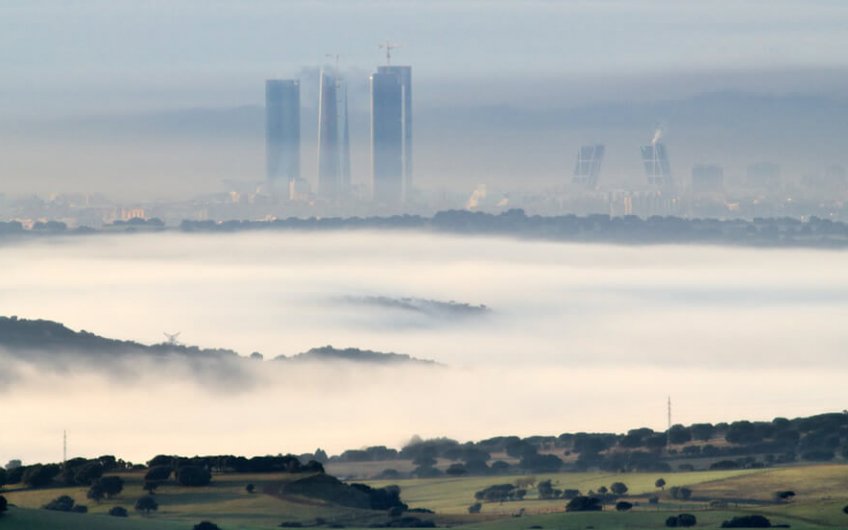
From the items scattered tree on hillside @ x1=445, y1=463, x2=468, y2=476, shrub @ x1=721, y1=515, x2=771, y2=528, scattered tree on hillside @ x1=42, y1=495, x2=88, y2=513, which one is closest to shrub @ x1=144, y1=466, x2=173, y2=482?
scattered tree on hillside @ x1=42, y1=495, x2=88, y2=513

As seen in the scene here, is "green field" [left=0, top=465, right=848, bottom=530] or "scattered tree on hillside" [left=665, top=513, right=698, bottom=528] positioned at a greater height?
"green field" [left=0, top=465, right=848, bottom=530]

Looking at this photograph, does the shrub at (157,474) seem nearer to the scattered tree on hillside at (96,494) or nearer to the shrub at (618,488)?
the scattered tree on hillside at (96,494)

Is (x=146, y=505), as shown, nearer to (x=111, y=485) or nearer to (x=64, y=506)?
(x=111, y=485)

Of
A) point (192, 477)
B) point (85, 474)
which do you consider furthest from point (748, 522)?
point (85, 474)

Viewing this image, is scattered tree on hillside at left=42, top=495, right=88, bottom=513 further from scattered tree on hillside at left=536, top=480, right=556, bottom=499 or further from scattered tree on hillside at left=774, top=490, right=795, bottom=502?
scattered tree on hillside at left=774, top=490, right=795, bottom=502

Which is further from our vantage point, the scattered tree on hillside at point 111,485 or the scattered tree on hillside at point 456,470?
the scattered tree on hillside at point 456,470

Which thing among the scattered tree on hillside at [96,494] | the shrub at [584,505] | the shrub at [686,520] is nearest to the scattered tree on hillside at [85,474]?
the scattered tree on hillside at [96,494]

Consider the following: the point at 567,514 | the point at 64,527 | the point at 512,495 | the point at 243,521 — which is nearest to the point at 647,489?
the point at 512,495
